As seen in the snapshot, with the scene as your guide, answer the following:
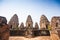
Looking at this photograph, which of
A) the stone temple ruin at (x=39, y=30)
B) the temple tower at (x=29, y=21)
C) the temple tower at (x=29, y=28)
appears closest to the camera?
the stone temple ruin at (x=39, y=30)

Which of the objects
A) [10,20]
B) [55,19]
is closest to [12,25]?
[10,20]

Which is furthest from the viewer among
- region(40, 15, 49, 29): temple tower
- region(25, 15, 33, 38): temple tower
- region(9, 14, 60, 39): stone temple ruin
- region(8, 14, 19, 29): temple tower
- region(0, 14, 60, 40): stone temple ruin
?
region(40, 15, 49, 29): temple tower

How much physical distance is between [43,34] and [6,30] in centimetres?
1925

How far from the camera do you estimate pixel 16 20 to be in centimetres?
3459

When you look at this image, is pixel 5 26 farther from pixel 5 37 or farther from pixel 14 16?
pixel 14 16

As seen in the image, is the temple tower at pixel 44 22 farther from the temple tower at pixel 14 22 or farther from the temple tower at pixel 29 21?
the temple tower at pixel 14 22

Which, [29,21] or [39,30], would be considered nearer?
[39,30]

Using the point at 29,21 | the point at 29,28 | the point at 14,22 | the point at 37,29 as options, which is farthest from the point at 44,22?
the point at 29,28

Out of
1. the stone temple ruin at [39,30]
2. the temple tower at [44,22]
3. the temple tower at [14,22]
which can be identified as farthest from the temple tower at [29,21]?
the temple tower at [44,22]

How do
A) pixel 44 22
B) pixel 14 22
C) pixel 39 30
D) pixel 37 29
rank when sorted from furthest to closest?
pixel 44 22, pixel 14 22, pixel 37 29, pixel 39 30

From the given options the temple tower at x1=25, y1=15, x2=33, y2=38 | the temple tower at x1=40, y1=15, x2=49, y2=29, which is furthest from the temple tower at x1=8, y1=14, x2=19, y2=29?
the temple tower at x1=40, y1=15, x2=49, y2=29

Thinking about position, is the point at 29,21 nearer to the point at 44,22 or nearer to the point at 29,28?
the point at 44,22

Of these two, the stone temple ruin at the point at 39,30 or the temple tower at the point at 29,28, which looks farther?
the temple tower at the point at 29,28

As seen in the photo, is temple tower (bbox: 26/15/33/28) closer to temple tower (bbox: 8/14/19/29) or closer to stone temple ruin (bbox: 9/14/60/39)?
stone temple ruin (bbox: 9/14/60/39)
